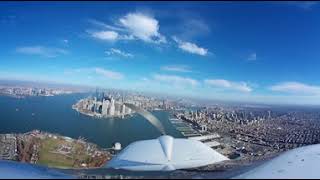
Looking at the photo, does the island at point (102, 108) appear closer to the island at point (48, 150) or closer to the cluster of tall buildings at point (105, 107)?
the cluster of tall buildings at point (105, 107)

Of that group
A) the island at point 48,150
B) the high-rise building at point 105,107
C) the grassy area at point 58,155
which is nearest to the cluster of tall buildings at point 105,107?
the high-rise building at point 105,107

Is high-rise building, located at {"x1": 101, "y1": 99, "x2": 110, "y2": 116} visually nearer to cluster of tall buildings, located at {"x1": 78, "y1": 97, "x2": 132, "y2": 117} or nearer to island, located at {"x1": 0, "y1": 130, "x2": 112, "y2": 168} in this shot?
cluster of tall buildings, located at {"x1": 78, "y1": 97, "x2": 132, "y2": 117}

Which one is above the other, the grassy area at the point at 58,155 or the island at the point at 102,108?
the island at the point at 102,108

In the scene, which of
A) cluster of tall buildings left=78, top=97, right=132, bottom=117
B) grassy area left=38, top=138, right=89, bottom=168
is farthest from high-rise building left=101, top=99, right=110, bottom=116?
grassy area left=38, top=138, right=89, bottom=168

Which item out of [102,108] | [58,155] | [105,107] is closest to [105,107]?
[105,107]

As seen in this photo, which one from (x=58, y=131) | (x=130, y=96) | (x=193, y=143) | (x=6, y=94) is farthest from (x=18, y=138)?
(x=6, y=94)

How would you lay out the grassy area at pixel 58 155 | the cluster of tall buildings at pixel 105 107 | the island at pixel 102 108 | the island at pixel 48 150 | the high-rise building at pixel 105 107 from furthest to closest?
1. the high-rise building at pixel 105 107
2. the island at pixel 102 108
3. the cluster of tall buildings at pixel 105 107
4. the island at pixel 48 150
5. the grassy area at pixel 58 155

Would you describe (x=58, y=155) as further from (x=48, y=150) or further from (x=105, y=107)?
(x=105, y=107)
